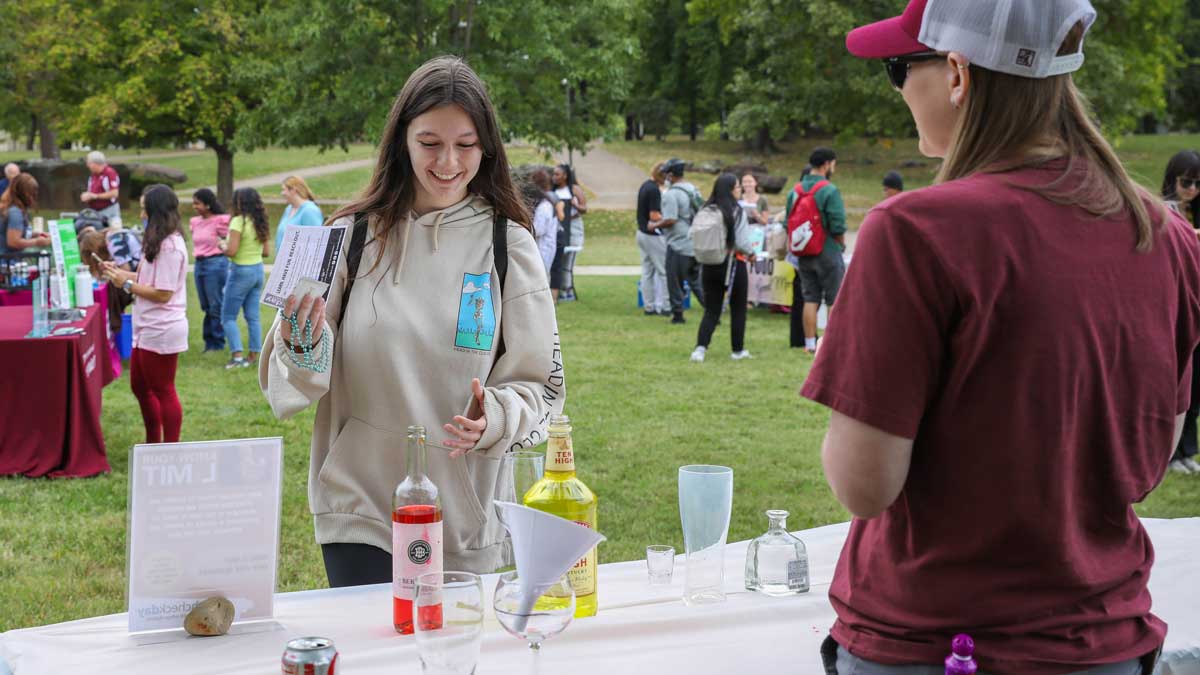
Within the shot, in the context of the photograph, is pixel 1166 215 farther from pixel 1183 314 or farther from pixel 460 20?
pixel 460 20

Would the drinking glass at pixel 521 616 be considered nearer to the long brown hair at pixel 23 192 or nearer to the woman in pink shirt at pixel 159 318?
the woman in pink shirt at pixel 159 318

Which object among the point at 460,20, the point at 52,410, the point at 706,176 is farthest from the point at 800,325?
the point at 706,176

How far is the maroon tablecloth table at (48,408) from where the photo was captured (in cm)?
601

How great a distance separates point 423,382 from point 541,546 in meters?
0.81

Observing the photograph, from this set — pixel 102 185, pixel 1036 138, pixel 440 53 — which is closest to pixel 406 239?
pixel 1036 138

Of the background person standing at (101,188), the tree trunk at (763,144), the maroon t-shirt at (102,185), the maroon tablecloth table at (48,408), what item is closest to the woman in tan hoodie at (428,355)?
the maroon tablecloth table at (48,408)

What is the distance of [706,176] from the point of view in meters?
32.8

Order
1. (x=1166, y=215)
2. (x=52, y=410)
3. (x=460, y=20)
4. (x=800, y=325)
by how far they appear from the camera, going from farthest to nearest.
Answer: (x=460, y=20) < (x=800, y=325) < (x=52, y=410) < (x=1166, y=215)

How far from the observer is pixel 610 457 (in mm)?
6832

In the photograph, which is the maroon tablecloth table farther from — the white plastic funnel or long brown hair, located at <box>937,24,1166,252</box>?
long brown hair, located at <box>937,24,1166,252</box>

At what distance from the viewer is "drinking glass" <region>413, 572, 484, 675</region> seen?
1.54 meters

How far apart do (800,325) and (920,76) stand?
9469mm

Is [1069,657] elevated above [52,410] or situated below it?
above

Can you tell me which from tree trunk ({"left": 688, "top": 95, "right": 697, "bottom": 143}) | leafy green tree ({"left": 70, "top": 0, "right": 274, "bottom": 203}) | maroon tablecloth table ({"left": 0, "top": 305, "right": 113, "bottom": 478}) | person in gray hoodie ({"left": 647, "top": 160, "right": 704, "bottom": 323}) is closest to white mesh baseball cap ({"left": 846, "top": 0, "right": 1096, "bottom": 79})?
maroon tablecloth table ({"left": 0, "top": 305, "right": 113, "bottom": 478})
